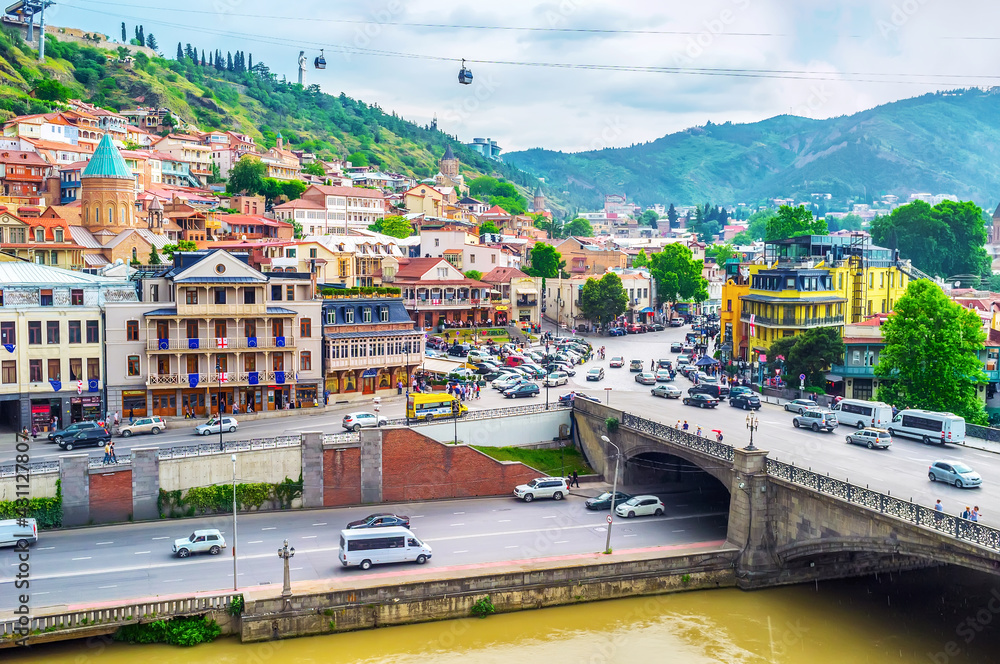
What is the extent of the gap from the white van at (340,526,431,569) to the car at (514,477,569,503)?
10.6 m

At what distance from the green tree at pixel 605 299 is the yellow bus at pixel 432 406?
44.0m

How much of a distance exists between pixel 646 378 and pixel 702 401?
11079 millimetres

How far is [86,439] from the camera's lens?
Result: 45.8 m

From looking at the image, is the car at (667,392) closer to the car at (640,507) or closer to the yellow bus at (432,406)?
the car at (640,507)

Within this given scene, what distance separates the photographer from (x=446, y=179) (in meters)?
199

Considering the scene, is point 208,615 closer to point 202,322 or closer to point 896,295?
Answer: point 202,322

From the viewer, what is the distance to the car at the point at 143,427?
4884cm

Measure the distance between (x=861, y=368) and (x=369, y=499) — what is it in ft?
122

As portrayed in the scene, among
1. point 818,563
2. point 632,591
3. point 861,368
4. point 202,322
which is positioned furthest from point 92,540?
point 861,368

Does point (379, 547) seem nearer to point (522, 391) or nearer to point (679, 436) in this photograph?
point (679, 436)

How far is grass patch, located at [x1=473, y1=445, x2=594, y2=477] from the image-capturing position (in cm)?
5191

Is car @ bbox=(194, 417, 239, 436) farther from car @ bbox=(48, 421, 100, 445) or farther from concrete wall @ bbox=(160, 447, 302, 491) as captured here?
car @ bbox=(48, 421, 100, 445)

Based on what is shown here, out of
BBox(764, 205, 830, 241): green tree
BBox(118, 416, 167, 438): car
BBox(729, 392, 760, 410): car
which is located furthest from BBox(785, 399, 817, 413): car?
BBox(764, 205, 830, 241): green tree

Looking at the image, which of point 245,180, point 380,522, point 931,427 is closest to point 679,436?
point 931,427
